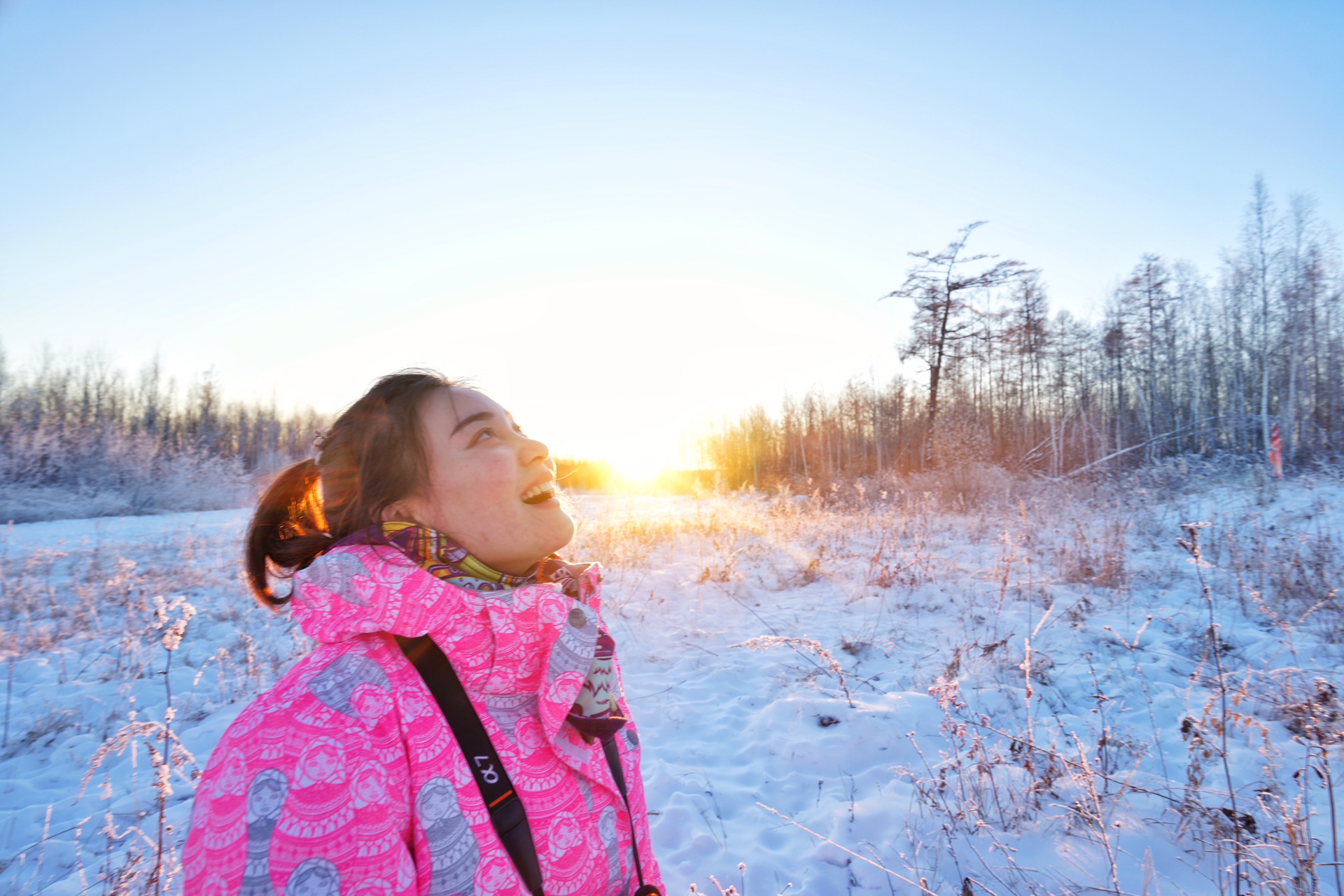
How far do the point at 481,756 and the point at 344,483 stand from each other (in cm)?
76

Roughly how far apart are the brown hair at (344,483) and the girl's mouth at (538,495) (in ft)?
0.86

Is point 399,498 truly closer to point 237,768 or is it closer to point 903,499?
point 237,768

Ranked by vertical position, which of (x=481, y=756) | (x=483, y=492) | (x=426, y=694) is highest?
(x=483, y=492)

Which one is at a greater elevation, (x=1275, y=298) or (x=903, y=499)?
(x=1275, y=298)

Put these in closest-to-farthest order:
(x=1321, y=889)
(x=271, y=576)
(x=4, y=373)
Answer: (x=271, y=576), (x=1321, y=889), (x=4, y=373)

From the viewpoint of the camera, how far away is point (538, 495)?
144 cm

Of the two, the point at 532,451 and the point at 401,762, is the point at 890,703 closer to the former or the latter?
the point at 532,451

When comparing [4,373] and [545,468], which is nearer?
[545,468]

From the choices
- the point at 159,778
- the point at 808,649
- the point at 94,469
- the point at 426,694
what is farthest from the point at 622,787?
the point at 94,469

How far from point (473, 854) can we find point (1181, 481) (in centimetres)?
1660

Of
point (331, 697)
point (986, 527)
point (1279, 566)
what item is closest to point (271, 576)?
point (331, 697)

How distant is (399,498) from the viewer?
4.33 feet

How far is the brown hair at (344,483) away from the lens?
Answer: 4.35 feet

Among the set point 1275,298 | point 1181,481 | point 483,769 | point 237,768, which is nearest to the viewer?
point 237,768
